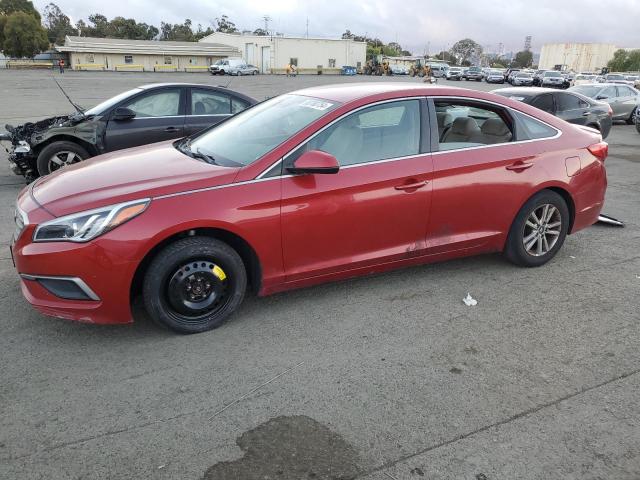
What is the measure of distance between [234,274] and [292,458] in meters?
1.46

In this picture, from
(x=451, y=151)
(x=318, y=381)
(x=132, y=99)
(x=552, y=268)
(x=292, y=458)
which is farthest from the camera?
(x=132, y=99)

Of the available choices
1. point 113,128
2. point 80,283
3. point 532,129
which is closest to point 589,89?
point 532,129

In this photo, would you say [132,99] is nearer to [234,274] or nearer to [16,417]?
[234,274]

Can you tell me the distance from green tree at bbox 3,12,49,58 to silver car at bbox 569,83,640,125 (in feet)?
255

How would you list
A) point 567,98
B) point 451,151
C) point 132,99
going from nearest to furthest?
point 451,151
point 132,99
point 567,98

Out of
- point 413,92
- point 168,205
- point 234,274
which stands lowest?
point 234,274

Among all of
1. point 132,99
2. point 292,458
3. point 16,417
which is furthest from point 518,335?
point 132,99

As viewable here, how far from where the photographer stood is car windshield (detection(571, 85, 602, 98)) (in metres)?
17.0

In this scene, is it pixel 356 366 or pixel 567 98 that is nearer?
pixel 356 366

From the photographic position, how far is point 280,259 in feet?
12.5

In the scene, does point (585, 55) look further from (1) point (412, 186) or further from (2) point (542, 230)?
(1) point (412, 186)

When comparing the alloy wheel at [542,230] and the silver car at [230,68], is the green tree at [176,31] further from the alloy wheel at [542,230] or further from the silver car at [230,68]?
the alloy wheel at [542,230]

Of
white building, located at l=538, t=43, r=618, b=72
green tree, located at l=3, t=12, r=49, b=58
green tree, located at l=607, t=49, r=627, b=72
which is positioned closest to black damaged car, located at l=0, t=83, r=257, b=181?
green tree, located at l=3, t=12, r=49, b=58

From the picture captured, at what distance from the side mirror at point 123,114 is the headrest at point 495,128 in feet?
16.2
